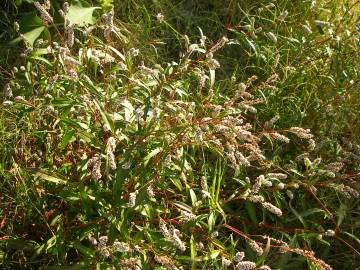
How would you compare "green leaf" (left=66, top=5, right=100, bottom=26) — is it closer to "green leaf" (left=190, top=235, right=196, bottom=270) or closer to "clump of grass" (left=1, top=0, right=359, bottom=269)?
"clump of grass" (left=1, top=0, right=359, bottom=269)

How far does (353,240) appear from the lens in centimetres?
332

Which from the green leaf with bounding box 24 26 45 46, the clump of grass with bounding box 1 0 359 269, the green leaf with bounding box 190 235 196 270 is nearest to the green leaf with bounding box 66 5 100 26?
the green leaf with bounding box 24 26 45 46

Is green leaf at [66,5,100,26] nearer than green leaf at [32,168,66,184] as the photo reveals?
No

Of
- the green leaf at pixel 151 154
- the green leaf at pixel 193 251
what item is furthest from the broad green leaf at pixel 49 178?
the green leaf at pixel 193 251

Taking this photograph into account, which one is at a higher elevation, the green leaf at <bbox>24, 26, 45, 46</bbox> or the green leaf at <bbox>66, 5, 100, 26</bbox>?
the green leaf at <bbox>66, 5, 100, 26</bbox>


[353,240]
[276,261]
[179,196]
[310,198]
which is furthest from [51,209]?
[353,240]

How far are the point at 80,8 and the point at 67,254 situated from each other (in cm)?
158

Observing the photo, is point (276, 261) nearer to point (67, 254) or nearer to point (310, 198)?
point (310, 198)

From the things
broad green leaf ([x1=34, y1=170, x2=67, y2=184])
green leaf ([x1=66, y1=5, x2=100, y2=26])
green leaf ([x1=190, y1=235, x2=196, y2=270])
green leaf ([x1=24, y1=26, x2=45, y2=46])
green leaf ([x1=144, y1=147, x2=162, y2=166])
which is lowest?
green leaf ([x1=190, y1=235, x2=196, y2=270])

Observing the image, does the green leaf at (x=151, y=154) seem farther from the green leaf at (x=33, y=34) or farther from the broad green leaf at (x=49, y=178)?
the green leaf at (x=33, y=34)

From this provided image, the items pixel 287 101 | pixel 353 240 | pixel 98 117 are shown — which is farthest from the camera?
pixel 287 101

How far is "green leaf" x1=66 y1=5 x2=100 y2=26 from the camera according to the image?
132 inches

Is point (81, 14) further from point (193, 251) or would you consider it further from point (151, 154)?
point (193, 251)

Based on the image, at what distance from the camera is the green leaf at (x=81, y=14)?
3.36m
